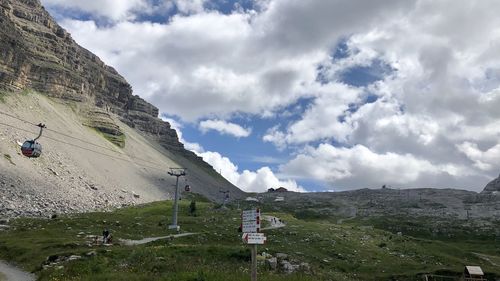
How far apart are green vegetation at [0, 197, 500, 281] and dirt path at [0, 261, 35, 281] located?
3.15 feet

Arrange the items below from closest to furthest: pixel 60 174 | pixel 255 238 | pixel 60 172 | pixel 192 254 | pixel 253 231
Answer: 1. pixel 255 238
2. pixel 253 231
3. pixel 192 254
4. pixel 60 174
5. pixel 60 172

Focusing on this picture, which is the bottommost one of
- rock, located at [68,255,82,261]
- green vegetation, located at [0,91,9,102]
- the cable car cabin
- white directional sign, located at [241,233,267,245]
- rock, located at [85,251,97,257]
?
rock, located at [68,255,82,261]

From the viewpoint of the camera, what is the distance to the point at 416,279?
4984cm

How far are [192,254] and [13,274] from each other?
594 inches

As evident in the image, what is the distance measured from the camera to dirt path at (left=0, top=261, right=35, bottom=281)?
34956 millimetres

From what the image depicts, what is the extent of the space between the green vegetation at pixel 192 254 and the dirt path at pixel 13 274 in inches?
37.8

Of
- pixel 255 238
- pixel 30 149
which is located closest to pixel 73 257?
pixel 255 238

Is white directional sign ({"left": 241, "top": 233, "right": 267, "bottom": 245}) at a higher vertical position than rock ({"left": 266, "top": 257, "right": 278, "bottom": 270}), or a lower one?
higher

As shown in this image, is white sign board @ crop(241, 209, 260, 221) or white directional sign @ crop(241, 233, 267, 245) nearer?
white directional sign @ crop(241, 233, 267, 245)

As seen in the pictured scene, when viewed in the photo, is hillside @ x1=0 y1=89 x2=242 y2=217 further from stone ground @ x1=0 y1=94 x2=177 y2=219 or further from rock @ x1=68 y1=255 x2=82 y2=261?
rock @ x1=68 y1=255 x2=82 y2=261

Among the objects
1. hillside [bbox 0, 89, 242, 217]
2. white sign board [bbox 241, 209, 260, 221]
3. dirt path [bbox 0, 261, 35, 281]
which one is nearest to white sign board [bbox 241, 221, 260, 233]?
white sign board [bbox 241, 209, 260, 221]

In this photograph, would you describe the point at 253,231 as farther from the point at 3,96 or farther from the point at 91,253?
the point at 3,96

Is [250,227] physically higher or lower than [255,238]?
higher

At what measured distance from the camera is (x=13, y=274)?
37.5 m
